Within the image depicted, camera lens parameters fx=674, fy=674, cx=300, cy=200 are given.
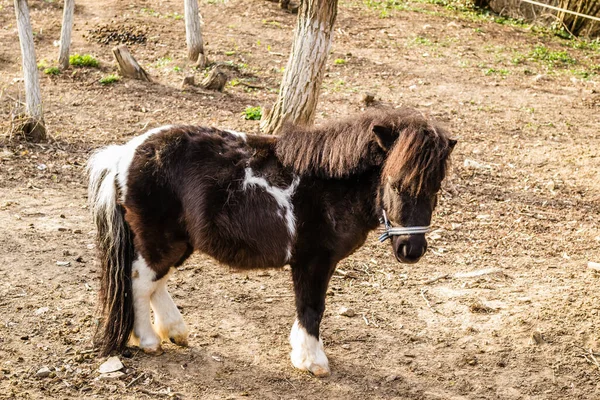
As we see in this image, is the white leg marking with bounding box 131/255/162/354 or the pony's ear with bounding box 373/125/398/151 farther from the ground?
the pony's ear with bounding box 373/125/398/151

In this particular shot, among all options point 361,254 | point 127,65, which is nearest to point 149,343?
point 361,254

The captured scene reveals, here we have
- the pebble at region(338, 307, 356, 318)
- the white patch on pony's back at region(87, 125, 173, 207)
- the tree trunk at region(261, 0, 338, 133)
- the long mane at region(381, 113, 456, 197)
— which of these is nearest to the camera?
the long mane at region(381, 113, 456, 197)

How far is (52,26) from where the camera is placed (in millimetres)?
13172

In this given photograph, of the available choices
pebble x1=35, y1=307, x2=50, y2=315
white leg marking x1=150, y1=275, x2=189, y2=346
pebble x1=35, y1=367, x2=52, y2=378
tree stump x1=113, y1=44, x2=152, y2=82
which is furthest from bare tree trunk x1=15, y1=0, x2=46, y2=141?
pebble x1=35, y1=367, x2=52, y2=378

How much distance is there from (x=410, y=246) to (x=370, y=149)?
678 mm

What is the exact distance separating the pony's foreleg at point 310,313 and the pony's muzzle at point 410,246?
1.86 feet

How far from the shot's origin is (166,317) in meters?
4.71

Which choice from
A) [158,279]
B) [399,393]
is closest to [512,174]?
[399,393]

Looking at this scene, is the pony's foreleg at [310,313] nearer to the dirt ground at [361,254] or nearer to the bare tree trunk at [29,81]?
the dirt ground at [361,254]

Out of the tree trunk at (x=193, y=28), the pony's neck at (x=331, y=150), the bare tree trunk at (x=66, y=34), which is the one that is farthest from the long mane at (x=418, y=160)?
the bare tree trunk at (x=66, y=34)

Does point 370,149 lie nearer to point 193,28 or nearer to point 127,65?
point 127,65

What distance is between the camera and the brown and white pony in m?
4.36

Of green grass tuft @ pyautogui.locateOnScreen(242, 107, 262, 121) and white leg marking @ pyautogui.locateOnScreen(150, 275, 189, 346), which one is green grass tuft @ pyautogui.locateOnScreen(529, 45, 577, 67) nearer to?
green grass tuft @ pyautogui.locateOnScreen(242, 107, 262, 121)

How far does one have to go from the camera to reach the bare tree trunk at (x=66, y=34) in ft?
35.0
